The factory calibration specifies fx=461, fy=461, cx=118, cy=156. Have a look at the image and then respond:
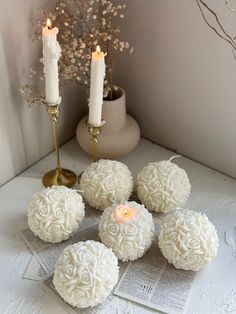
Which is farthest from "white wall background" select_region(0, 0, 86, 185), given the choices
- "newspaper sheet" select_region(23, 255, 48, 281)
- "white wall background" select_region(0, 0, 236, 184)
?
"newspaper sheet" select_region(23, 255, 48, 281)

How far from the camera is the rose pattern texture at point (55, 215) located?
958 millimetres

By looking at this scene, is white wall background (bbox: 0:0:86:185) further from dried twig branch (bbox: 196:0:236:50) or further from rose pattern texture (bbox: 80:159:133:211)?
dried twig branch (bbox: 196:0:236:50)

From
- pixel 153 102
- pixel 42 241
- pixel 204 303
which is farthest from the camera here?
pixel 153 102

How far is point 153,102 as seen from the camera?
4.07 ft

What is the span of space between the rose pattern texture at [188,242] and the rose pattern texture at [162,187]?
10cm

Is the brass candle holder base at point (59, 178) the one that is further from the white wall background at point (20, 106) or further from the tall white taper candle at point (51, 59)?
the tall white taper candle at point (51, 59)

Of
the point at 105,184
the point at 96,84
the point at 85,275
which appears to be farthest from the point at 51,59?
the point at 85,275

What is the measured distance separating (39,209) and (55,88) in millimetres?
260

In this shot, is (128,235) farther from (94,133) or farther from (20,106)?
(20,106)

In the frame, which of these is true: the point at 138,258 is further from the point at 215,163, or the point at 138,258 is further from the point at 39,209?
the point at 215,163

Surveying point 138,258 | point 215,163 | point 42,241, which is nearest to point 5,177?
point 42,241

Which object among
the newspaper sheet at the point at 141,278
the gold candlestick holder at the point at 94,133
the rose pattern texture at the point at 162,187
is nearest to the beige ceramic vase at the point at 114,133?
Result: the gold candlestick holder at the point at 94,133

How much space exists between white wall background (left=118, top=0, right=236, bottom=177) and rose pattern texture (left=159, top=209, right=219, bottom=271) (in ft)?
0.99

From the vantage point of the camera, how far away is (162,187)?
40.6 inches
